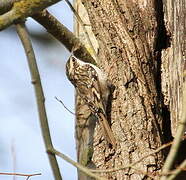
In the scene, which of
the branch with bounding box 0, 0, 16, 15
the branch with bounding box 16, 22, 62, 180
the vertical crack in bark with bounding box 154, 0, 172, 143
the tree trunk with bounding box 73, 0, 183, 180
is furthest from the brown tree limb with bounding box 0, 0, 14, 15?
the vertical crack in bark with bounding box 154, 0, 172, 143

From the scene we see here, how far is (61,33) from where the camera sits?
336cm

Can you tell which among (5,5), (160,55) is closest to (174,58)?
(160,55)

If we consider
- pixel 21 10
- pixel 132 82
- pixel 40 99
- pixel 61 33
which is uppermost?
pixel 61 33

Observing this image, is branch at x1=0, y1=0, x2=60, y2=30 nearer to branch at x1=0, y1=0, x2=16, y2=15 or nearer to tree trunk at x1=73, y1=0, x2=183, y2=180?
branch at x1=0, y1=0, x2=16, y2=15

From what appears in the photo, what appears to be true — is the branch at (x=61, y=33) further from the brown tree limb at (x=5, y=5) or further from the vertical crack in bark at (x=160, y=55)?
the brown tree limb at (x=5, y=5)

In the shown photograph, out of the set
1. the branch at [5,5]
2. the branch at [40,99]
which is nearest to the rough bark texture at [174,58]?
the branch at [5,5]

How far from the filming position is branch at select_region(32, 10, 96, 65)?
10.7 feet

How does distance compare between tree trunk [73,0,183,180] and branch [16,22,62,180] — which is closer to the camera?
branch [16,22,62,180]

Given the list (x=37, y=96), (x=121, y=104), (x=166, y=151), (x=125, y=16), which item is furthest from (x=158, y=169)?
(x=37, y=96)

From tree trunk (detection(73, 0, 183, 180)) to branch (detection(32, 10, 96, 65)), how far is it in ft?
0.37

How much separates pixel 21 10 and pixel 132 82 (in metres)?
1.24

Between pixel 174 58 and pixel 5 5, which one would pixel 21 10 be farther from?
pixel 174 58

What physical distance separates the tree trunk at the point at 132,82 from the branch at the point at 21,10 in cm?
115

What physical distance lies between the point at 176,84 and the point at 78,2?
961 mm
